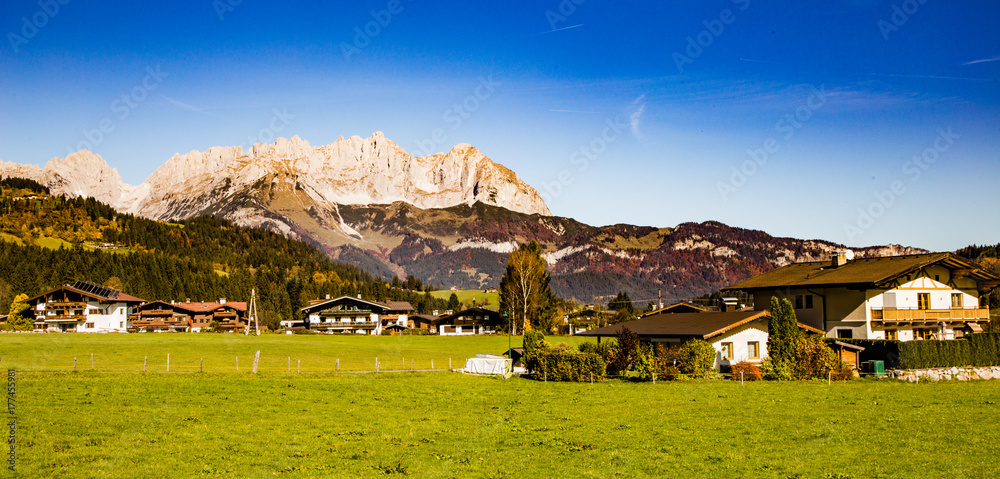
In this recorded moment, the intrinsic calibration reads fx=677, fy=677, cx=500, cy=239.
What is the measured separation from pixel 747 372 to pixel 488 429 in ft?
72.8

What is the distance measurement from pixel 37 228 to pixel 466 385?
680ft

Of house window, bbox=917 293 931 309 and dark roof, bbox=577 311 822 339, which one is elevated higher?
house window, bbox=917 293 931 309

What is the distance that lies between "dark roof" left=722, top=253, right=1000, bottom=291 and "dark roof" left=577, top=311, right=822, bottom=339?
8.59 metres

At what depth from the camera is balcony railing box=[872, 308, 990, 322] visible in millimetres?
50344

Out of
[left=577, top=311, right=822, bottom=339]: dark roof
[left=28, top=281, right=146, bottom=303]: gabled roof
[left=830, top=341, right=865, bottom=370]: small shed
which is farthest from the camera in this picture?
[left=28, top=281, right=146, bottom=303]: gabled roof

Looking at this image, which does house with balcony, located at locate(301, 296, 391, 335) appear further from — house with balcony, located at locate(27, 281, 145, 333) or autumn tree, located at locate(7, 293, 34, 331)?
autumn tree, located at locate(7, 293, 34, 331)

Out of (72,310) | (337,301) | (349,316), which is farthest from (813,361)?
(72,310)

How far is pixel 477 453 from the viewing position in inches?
744

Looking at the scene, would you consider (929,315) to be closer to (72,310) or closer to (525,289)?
(525,289)

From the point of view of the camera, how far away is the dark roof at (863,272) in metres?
50.4

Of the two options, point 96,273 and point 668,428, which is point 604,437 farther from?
point 96,273

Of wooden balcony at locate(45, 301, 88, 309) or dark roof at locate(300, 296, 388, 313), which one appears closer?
wooden balcony at locate(45, 301, 88, 309)

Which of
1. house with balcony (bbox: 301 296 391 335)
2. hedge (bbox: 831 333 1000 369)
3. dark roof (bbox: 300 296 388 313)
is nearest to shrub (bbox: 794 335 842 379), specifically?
hedge (bbox: 831 333 1000 369)

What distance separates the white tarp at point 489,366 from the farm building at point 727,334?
9238 millimetres
